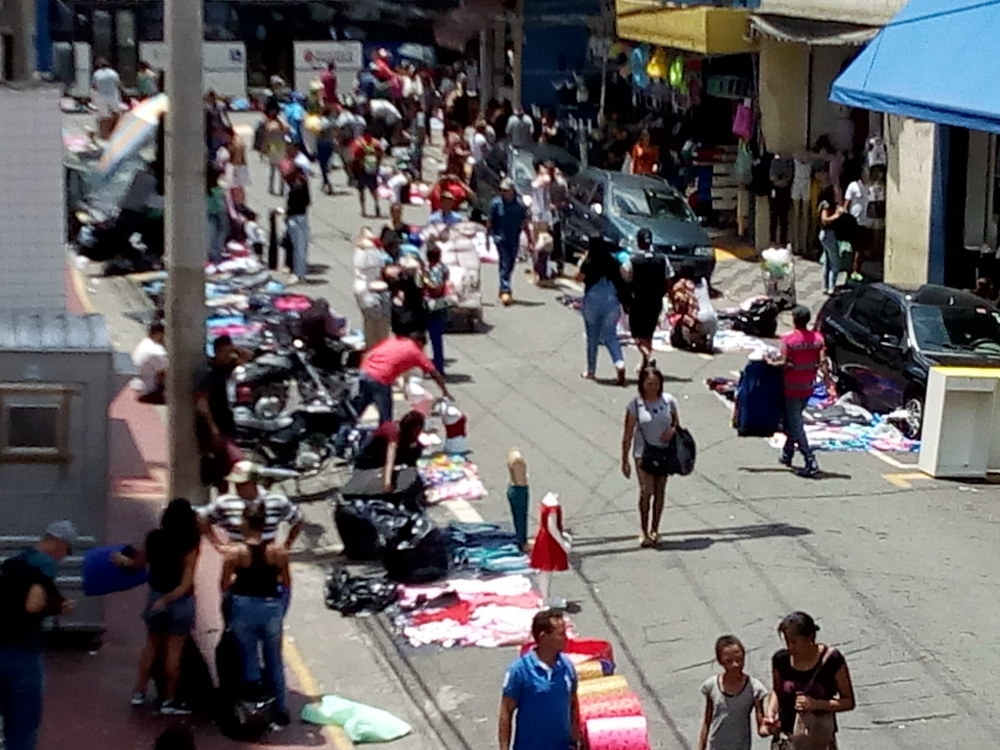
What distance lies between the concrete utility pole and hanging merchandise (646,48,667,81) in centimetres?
2239

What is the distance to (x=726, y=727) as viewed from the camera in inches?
376

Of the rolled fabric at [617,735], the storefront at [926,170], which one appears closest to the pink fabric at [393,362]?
the rolled fabric at [617,735]

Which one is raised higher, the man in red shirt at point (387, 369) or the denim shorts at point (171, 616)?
the man in red shirt at point (387, 369)

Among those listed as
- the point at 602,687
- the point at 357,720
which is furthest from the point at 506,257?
the point at 602,687

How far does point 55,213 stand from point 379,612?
3.89m

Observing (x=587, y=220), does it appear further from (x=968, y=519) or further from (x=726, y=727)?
(x=726, y=727)

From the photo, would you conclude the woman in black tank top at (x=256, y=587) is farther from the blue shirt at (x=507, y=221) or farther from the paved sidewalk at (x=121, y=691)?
the blue shirt at (x=507, y=221)

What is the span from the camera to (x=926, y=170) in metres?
26.4

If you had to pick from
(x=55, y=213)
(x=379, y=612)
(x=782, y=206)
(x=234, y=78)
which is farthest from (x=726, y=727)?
(x=234, y=78)

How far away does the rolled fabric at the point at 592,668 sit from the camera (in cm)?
1047

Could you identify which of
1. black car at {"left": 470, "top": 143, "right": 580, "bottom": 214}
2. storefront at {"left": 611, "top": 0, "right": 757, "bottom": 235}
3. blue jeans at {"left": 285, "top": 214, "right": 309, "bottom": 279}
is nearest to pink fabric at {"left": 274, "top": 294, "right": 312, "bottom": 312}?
blue jeans at {"left": 285, "top": 214, "right": 309, "bottom": 279}

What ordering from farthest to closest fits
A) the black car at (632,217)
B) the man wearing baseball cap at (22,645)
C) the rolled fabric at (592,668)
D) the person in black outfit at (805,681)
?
1. the black car at (632,217)
2. the rolled fabric at (592,668)
3. the man wearing baseball cap at (22,645)
4. the person in black outfit at (805,681)

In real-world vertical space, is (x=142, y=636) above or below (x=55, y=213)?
below

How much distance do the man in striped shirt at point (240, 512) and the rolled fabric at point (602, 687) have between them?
99.7 inches
